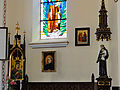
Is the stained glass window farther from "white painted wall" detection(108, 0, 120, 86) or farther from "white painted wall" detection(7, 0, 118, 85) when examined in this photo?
"white painted wall" detection(108, 0, 120, 86)

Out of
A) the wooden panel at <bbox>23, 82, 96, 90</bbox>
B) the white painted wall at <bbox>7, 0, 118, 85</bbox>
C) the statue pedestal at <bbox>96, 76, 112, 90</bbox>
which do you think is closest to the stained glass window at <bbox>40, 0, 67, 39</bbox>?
the white painted wall at <bbox>7, 0, 118, 85</bbox>

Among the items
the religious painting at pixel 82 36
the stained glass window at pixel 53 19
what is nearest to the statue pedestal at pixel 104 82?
the religious painting at pixel 82 36

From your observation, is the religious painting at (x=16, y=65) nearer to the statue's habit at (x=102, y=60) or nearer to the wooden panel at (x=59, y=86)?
the wooden panel at (x=59, y=86)

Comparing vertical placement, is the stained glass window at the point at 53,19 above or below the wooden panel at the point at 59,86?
above

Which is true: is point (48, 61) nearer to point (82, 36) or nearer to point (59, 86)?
point (59, 86)

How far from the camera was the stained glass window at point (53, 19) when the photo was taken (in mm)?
11711

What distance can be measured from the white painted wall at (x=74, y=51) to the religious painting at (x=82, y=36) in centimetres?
12

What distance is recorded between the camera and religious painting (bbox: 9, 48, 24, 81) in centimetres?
1073

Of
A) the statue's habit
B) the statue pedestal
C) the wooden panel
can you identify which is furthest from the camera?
the wooden panel

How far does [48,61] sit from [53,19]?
1.76m

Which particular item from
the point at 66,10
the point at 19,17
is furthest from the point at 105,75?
the point at 19,17

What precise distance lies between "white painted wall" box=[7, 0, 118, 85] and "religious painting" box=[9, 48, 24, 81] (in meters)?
Answer: 0.59

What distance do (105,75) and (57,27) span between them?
311 centimetres

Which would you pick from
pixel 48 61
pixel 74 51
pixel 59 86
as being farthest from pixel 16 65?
pixel 74 51
